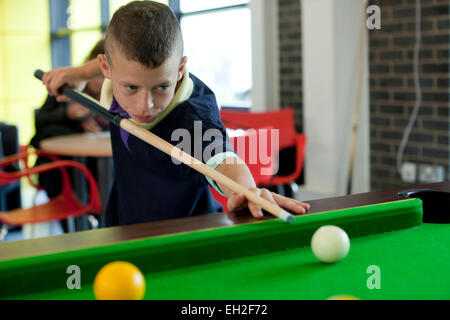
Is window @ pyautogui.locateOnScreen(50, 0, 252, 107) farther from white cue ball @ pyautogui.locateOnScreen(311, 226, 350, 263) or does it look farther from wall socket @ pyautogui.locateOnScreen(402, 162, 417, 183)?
white cue ball @ pyautogui.locateOnScreen(311, 226, 350, 263)

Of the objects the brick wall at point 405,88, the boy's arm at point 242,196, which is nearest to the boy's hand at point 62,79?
the boy's arm at point 242,196

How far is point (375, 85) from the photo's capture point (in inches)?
172

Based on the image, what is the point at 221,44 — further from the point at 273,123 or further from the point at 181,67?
the point at 181,67

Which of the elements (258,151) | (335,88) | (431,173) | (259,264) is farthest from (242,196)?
(335,88)

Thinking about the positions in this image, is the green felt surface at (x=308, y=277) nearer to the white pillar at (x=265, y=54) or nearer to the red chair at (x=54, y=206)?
the red chair at (x=54, y=206)

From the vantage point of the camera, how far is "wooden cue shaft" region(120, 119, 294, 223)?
139 centimetres

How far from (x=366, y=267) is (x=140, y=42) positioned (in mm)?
760

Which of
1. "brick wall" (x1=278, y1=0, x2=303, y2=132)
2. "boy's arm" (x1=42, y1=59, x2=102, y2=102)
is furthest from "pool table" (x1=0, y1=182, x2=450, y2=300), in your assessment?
"brick wall" (x1=278, y1=0, x2=303, y2=132)

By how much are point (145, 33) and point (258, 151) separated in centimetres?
166

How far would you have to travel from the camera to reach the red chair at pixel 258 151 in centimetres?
292

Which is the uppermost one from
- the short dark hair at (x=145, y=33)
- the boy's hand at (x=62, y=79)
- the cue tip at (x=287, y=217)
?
the short dark hair at (x=145, y=33)

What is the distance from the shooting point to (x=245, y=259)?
1.31 metres
